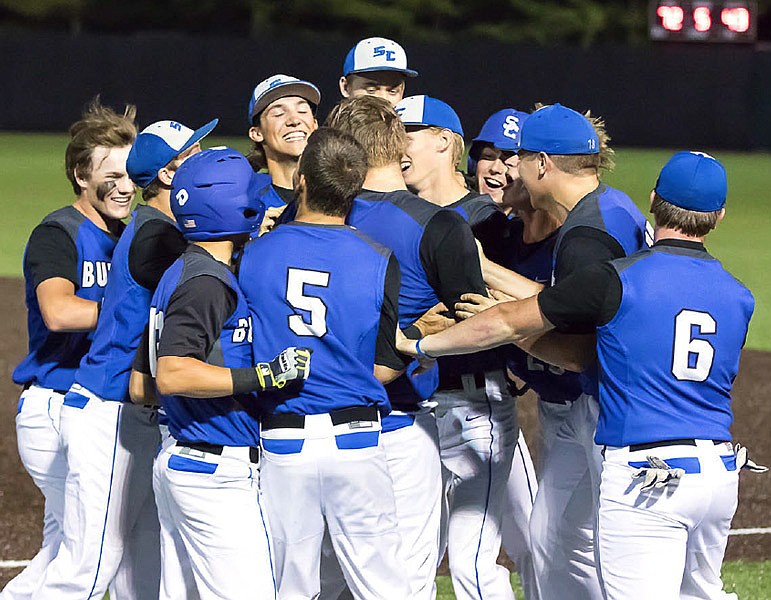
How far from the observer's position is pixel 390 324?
4.29 metres

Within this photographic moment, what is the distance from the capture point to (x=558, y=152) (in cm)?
462

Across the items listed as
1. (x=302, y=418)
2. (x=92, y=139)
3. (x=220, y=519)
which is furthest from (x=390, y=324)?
(x=92, y=139)

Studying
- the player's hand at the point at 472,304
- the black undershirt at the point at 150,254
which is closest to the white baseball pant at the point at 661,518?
the player's hand at the point at 472,304

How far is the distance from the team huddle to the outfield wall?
90.2ft

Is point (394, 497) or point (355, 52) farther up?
point (355, 52)

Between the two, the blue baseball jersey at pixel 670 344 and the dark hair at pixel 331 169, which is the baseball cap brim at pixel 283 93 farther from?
the blue baseball jersey at pixel 670 344

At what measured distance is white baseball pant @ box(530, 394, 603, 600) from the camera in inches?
189

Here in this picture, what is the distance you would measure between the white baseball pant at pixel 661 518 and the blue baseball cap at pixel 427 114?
154 centimetres

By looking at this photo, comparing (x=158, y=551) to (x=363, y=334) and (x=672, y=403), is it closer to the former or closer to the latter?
(x=363, y=334)

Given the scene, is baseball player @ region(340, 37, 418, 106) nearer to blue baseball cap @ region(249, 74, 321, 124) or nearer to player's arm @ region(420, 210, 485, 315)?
blue baseball cap @ region(249, 74, 321, 124)

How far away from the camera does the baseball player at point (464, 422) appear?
505 centimetres

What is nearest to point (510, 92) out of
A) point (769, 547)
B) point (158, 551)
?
point (769, 547)

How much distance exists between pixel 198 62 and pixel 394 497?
32.2 metres

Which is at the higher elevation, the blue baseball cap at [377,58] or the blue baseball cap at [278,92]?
the blue baseball cap at [377,58]
